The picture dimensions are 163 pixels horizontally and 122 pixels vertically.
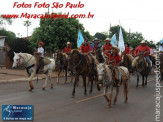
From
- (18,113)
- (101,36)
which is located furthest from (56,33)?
(101,36)

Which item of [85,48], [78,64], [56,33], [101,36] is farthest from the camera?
[101,36]

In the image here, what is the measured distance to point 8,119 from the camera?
727 cm

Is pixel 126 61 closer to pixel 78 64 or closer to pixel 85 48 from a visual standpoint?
pixel 85 48

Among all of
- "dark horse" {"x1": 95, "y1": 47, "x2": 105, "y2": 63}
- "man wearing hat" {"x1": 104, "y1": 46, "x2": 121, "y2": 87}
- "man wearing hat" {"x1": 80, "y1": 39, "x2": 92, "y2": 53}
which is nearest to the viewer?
"man wearing hat" {"x1": 104, "y1": 46, "x2": 121, "y2": 87}

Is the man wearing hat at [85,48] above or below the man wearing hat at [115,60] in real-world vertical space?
above

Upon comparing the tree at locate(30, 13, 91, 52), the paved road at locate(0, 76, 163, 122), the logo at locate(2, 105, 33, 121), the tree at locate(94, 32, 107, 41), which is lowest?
the paved road at locate(0, 76, 163, 122)

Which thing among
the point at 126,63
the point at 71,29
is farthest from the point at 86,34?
the point at 126,63

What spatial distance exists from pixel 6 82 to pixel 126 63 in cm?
890

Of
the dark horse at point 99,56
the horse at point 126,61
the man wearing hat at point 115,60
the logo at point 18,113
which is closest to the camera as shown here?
the logo at point 18,113

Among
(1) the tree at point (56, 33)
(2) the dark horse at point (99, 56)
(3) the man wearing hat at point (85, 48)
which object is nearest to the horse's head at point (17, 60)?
(3) the man wearing hat at point (85, 48)

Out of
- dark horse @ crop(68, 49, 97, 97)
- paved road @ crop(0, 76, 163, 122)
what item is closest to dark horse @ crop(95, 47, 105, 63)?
dark horse @ crop(68, 49, 97, 97)

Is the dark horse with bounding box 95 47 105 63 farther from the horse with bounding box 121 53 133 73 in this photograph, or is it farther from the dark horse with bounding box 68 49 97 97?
the horse with bounding box 121 53 133 73

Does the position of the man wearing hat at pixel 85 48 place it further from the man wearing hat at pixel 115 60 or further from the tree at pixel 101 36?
the tree at pixel 101 36

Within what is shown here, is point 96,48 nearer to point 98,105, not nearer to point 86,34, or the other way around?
point 98,105
